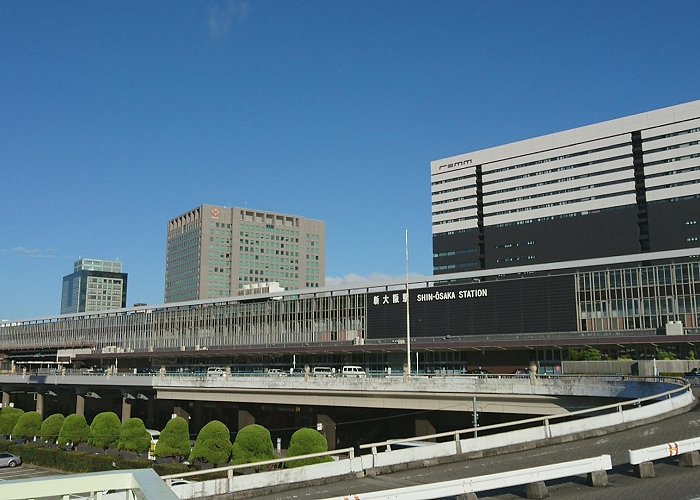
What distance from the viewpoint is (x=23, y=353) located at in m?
181

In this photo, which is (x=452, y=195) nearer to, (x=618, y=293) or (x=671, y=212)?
(x=671, y=212)

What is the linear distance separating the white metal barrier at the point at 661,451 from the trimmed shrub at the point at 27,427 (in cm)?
6776

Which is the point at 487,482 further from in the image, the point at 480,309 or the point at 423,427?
the point at 480,309

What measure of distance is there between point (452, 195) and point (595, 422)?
534ft

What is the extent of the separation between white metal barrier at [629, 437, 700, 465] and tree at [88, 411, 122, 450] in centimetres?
5509

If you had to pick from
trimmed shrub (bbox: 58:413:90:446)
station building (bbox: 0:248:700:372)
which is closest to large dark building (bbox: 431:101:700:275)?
station building (bbox: 0:248:700:372)

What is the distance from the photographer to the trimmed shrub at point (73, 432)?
63344 mm

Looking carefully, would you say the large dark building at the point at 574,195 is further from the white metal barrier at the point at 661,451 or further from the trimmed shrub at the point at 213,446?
the white metal barrier at the point at 661,451

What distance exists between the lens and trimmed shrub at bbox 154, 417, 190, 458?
54719mm

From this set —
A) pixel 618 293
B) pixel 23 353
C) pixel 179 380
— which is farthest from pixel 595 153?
pixel 23 353

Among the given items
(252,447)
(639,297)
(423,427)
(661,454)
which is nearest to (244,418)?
(423,427)

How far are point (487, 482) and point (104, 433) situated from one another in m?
55.2

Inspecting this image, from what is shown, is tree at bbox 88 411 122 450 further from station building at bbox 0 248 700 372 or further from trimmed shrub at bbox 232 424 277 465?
station building at bbox 0 248 700 372

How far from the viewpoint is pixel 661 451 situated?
16984mm
